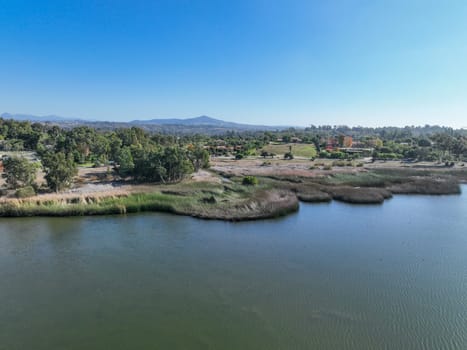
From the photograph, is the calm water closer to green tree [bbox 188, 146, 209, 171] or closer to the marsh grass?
the marsh grass

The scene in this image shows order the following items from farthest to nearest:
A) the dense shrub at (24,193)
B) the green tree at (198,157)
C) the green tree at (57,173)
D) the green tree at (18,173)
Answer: the green tree at (198,157)
the green tree at (57,173)
the green tree at (18,173)
the dense shrub at (24,193)

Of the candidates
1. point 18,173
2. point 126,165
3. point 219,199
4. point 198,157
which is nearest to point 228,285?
point 219,199

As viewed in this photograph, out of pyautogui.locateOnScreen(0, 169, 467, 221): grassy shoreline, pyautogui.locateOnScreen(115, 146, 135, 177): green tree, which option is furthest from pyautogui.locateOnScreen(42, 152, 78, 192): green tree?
pyautogui.locateOnScreen(115, 146, 135, 177): green tree

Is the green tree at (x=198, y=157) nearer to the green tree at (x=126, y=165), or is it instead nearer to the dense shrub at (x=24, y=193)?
the green tree at (x=126, y=165)

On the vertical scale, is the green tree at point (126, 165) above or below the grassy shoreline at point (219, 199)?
above

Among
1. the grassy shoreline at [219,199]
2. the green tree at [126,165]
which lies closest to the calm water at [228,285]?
the grassy shoreline at [219,199]
